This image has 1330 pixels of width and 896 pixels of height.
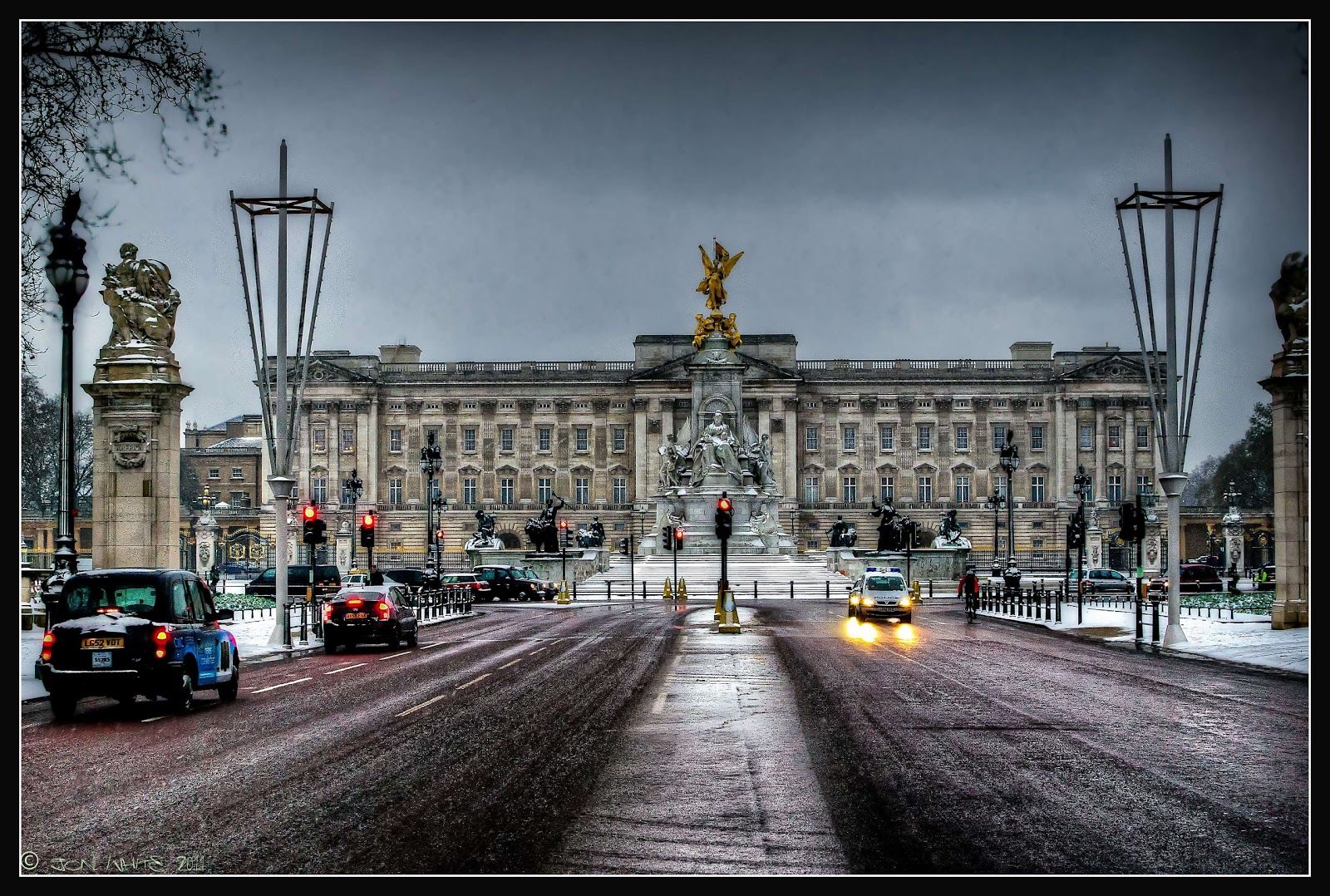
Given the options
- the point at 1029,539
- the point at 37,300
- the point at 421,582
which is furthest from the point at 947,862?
the point at 1029,539

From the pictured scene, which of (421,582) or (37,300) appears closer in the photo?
(37,300)

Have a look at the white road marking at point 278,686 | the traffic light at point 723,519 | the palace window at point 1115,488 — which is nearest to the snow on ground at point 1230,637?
the traffic light at point 723,519

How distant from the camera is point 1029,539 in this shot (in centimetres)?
13562

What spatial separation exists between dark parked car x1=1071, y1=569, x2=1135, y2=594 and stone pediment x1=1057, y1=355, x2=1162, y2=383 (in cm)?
6690

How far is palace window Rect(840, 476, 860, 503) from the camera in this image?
141m

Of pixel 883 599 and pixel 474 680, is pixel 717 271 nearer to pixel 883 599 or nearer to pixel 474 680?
pixel 883 599

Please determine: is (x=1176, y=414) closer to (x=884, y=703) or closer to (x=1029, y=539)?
(x=884, y=703)

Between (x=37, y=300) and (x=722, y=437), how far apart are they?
84045mm

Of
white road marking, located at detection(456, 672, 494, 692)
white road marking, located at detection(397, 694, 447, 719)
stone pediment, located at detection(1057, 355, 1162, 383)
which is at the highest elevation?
stone pediment, located at detection(1057, 355, 1162, 383)

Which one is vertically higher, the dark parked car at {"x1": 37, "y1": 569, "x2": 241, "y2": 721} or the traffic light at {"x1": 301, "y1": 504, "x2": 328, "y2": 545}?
the traffic light at {"x1": 301, "y1": 504, "x2": 328, "y2": 545}

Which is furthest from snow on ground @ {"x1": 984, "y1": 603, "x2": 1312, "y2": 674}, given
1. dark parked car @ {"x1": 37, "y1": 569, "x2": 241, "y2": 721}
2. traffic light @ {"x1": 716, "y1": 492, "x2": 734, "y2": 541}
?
dark parked car @ {"x1": 37, "y1": 569, "x2": 241, "y2": 721}

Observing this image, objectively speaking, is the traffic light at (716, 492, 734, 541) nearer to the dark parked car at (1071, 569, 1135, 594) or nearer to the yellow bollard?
the yellow bollard

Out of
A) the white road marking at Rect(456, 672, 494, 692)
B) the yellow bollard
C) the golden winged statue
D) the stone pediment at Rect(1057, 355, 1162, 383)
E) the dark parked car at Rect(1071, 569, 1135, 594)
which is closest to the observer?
the white road marking at Rect(456, 672, 494, 692)
